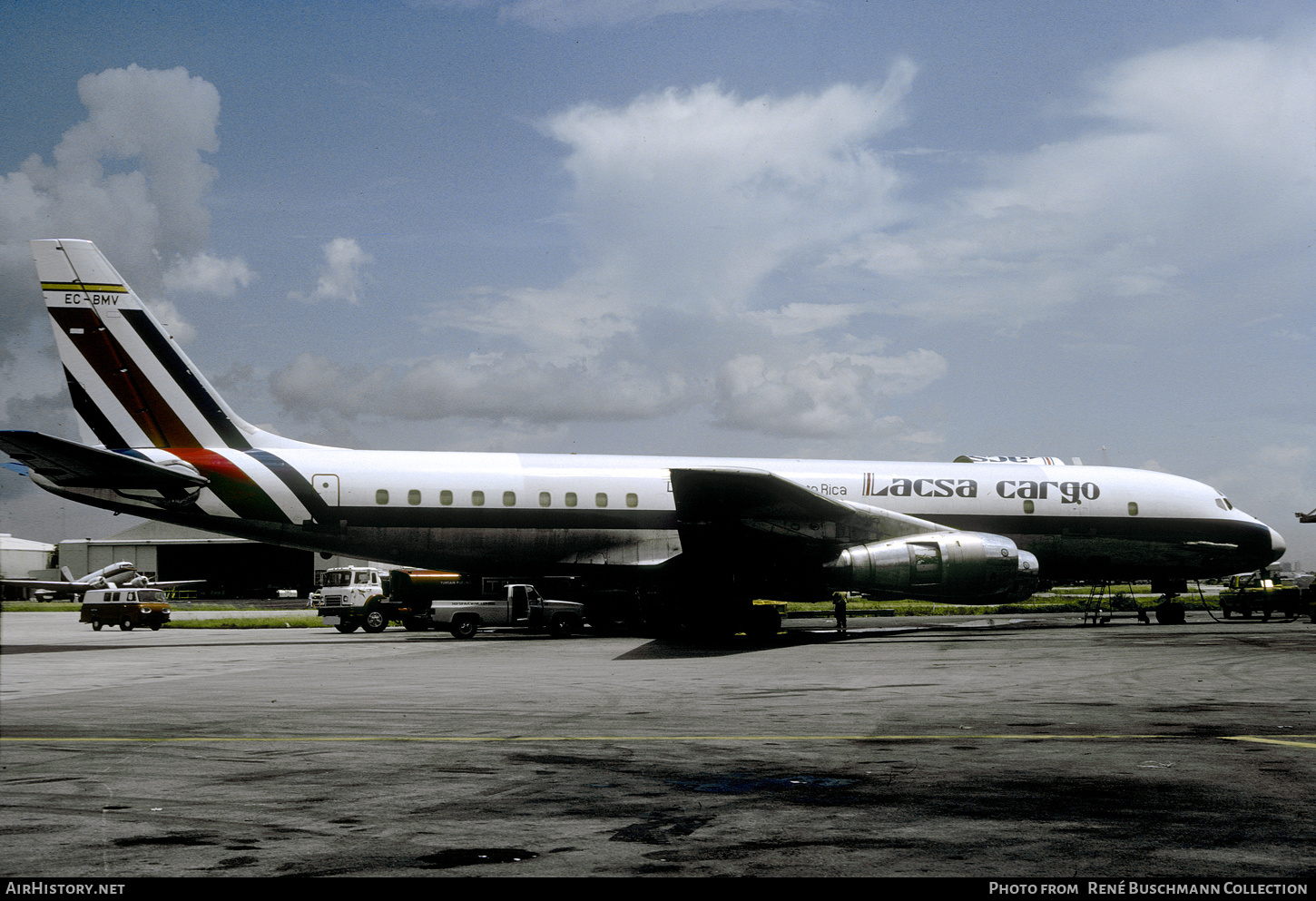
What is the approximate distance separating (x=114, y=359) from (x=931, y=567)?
20.3 meters

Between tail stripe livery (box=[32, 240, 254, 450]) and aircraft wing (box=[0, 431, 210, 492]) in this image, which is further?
tail stripe livery (box=[32, 240, 254, 450])

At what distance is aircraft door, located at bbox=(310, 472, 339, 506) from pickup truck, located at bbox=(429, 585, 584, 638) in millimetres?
4645

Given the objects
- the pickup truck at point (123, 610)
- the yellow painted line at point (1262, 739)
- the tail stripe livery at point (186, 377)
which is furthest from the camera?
the pickup truck at point (123, 610)

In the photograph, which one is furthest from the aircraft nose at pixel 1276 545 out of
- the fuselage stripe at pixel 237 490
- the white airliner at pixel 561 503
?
the fuselage stripe at pixel 237 490

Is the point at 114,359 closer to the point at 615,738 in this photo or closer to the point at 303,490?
the point at 303,490

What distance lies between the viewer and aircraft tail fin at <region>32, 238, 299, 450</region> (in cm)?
2472

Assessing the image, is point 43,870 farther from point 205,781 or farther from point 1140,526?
point 1140,526

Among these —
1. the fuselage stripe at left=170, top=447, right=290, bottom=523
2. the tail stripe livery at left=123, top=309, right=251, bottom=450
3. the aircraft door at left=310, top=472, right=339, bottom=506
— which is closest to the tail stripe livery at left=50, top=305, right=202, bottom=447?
the tail stripe livery at left=123, top=309, right=251, bottom=450

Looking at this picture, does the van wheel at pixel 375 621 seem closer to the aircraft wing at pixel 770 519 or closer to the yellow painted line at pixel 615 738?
the aircraft wing at pixel 770 519

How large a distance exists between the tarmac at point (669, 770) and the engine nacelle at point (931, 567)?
510 centimetres

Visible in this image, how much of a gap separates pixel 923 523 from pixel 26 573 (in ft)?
66.2

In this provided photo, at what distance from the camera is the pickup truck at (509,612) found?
2739 cm

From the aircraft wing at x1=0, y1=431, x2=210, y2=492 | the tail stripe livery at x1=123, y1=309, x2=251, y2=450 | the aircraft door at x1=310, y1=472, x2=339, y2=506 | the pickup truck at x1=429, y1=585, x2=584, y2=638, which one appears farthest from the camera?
the pickup truck at x1=429, y1=585, x2=584, y2=638

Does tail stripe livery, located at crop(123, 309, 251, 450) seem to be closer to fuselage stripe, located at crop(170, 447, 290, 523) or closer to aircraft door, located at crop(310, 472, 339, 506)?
fuselage stripe, located at crop(170, 447, 290, 523)
